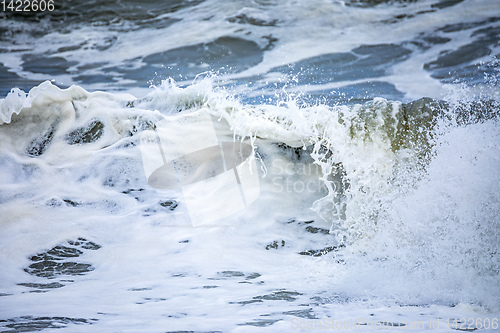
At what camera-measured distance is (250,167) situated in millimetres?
3545

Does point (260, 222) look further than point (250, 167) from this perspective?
No

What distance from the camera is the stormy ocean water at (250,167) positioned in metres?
1.89

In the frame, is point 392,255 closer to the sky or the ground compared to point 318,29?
closer to the ground

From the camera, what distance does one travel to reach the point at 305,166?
3.51 metres

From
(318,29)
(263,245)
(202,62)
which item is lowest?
(263,245)

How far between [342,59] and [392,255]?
10.5 feet

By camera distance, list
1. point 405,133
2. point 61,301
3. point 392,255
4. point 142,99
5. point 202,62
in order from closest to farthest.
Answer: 1. point 61,301
2. point 392,255
3. point 405,133
4. point 142,99
5. point 202,62

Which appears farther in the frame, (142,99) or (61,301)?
(142,99)

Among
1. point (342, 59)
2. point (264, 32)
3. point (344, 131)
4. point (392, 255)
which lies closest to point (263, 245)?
point (392, 255)

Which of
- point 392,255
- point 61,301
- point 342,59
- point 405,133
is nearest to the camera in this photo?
point 61,301

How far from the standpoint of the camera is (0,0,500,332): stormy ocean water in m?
1.89

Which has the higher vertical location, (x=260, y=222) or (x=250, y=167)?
(x=250, y=167)

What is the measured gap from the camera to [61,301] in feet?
6.16

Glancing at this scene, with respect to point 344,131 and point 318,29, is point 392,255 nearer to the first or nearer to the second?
point 344,131
